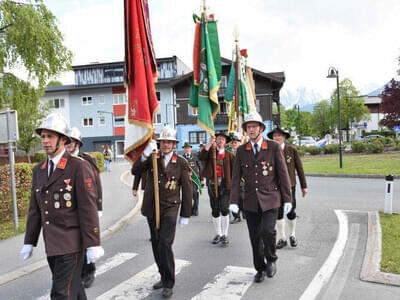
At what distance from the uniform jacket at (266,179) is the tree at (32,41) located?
10935 mm

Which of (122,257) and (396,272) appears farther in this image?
(122,257)

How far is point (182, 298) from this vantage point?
15.0ft

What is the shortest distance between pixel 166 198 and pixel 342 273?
2727 millimetres

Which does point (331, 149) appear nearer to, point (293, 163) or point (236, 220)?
point (236, 220)

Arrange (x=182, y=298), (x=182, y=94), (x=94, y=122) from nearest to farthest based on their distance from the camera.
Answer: (x=182, y=298), (x=182, y=94), (x=94, y=122)

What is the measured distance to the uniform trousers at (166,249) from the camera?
4613 millimetres

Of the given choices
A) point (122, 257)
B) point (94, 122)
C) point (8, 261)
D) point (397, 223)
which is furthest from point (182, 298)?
point (94, 122)

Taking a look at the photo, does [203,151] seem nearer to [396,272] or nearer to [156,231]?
[156,231]

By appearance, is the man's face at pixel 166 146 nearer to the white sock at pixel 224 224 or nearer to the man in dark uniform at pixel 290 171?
the man in dark uniform at pixel 290 171

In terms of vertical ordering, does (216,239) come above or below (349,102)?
below

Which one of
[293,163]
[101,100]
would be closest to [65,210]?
[293,163]

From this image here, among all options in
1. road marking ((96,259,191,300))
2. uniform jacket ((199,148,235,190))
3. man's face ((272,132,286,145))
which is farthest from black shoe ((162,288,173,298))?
man's face ((272,132,286,145))

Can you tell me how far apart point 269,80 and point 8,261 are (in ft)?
132

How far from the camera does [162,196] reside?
4.83 m
